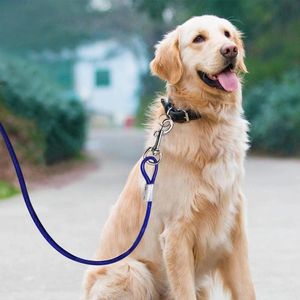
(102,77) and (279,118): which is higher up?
(279,118)

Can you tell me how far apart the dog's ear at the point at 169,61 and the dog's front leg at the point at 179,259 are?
3.33ft

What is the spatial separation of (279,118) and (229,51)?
1804cm

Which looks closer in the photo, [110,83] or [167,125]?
[167,125]

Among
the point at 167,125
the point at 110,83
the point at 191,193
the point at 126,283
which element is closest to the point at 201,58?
the point at 167,125

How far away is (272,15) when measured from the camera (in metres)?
25.6

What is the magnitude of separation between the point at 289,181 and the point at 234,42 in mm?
10801

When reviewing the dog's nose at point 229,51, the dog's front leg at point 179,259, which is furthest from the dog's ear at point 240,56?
the dog's front leg at point 179,259

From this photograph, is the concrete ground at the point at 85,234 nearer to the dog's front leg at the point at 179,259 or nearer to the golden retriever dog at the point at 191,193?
the golden retriever dog at the point at 191,193

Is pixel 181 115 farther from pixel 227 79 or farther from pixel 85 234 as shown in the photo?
pixel 85 234

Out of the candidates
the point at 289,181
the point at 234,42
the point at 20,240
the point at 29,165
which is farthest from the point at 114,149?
Answer: the point at 234,42

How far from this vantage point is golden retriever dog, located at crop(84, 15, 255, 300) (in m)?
5.06

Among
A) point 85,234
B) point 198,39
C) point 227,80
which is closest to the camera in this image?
point 227,80

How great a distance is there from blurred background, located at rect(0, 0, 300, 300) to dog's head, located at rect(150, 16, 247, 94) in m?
1.68

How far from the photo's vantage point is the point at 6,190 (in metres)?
14.3
